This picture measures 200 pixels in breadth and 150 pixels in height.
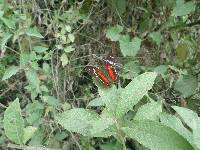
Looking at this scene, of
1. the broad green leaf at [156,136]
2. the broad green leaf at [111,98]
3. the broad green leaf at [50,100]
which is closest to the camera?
the broad green leaf at [156,136]

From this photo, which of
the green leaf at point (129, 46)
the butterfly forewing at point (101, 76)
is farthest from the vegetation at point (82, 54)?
the butterfly forewing at point (101, 76)

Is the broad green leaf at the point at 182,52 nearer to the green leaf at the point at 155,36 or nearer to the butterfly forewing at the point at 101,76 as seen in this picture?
the green leaf at the point at 155,36

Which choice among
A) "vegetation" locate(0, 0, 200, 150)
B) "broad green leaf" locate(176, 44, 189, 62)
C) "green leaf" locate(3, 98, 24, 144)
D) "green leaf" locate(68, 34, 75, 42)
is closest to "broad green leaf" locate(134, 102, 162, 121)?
"green leaf" locate(3, 98, 24, 144)

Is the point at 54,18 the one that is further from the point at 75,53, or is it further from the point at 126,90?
the point at 126,90

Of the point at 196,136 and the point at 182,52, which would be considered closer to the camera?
the point at 196,136

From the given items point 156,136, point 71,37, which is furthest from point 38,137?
point 156,136

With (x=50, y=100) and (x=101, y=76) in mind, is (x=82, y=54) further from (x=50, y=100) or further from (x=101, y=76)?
(x=101, y=76)
